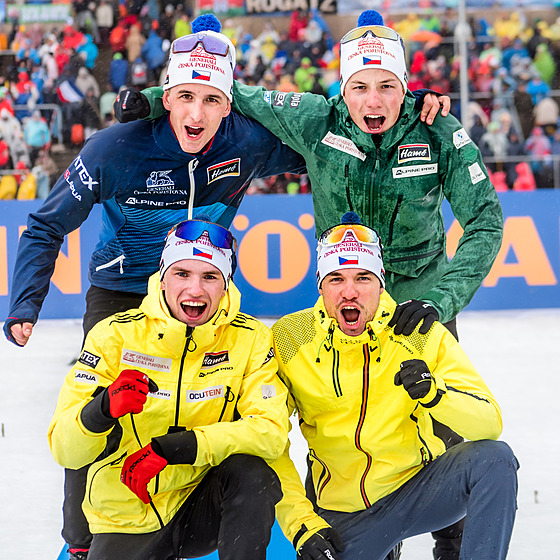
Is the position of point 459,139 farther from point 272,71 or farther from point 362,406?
point 272,71

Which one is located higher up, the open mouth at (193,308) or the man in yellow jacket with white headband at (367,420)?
the open mouth at (193,308)

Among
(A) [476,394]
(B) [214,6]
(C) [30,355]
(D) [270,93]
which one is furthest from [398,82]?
(B) [214,6]

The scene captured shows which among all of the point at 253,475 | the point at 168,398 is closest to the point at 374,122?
the point at 168,398

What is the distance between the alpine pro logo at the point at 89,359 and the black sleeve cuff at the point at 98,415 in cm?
20

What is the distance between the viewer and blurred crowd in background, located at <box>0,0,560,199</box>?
1115cm

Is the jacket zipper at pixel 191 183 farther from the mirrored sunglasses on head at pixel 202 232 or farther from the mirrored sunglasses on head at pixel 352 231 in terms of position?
the mirrored sunglasses on head at pixel 352 231

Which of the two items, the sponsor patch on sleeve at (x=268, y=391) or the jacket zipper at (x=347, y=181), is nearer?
the sponsor patch on sleeve at (x=268, y=391)

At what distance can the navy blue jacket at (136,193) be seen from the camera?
335 cm

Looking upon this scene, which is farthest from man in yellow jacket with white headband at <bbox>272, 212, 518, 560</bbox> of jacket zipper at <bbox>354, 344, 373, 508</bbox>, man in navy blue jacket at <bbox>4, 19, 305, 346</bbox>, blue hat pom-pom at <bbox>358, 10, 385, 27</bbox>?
blue hat pom-pom at <bbox>358, 10, 385, 27</bbox>

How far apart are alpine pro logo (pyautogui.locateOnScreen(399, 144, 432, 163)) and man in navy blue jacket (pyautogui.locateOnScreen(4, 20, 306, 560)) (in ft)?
1.93

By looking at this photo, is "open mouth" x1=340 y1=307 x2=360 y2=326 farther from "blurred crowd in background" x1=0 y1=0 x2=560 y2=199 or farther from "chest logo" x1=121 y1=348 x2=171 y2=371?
"blurred crowd in background" x1=0 y1=0 x2=560 y2=199

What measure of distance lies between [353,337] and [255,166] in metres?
1.11

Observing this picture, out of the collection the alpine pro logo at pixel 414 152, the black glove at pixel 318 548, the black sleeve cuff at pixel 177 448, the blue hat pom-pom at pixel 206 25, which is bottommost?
the black glove at pixel 318 548

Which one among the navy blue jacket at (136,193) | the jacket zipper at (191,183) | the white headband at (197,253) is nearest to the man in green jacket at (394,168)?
the navy blue jacket at (136,193)
